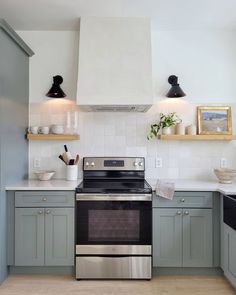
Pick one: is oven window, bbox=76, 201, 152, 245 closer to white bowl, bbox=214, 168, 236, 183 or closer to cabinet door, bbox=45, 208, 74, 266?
cabinet door, bbox=45, 208, 74, 266

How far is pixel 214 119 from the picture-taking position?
331cm

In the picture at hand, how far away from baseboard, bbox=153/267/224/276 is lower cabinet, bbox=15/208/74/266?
85cm

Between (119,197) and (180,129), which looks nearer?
(119,197)

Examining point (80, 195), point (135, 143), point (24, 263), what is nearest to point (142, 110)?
point (135, 143)

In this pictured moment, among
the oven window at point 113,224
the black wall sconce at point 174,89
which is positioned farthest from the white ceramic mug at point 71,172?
the black wall sconce at point 174,89

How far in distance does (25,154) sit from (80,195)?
0.98 meters

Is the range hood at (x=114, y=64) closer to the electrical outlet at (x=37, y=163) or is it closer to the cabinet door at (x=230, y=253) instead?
the electrical outlet at (x=37, y=163)

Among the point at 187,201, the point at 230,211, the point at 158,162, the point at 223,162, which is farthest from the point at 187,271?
the point at 223,162

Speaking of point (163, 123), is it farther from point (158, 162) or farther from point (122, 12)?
point (122, 12)

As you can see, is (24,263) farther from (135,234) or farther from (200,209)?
(200,209)

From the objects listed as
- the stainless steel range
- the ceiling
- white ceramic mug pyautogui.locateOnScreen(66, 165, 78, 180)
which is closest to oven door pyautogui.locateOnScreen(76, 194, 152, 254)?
the stainless steel range

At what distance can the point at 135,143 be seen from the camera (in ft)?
11.0

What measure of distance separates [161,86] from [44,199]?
5.97ft

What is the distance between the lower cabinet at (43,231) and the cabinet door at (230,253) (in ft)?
4.56
